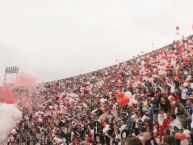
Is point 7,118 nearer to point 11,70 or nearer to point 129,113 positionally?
point 129,113

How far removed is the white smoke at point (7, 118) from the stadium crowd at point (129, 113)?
33.5 inches

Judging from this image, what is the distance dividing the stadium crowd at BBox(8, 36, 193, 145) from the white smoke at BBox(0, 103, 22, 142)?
2.79ft

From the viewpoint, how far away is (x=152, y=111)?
14086mm

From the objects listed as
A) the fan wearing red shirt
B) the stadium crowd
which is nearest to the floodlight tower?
the stadium crowd

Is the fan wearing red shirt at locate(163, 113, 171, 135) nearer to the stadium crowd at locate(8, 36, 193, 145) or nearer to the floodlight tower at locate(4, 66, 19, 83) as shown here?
the stadium crowd at locate(8, 36, 193, 145)

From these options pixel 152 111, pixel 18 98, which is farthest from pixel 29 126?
pixel 18 98

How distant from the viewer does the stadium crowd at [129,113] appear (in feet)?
37.8

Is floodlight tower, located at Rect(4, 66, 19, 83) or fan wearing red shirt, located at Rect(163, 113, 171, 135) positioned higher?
floodlight tower, located at Rect(4, 66, 19, 83)

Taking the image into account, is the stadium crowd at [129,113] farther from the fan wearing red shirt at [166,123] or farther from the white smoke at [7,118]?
the white smoke at [7,118]

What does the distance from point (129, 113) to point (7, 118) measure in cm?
1719

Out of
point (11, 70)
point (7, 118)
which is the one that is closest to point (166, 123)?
point (7, 118)

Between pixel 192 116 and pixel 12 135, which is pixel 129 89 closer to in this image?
pixel 12 135

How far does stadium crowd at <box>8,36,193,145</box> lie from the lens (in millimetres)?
11523

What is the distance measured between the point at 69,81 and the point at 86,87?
30.8 feet
